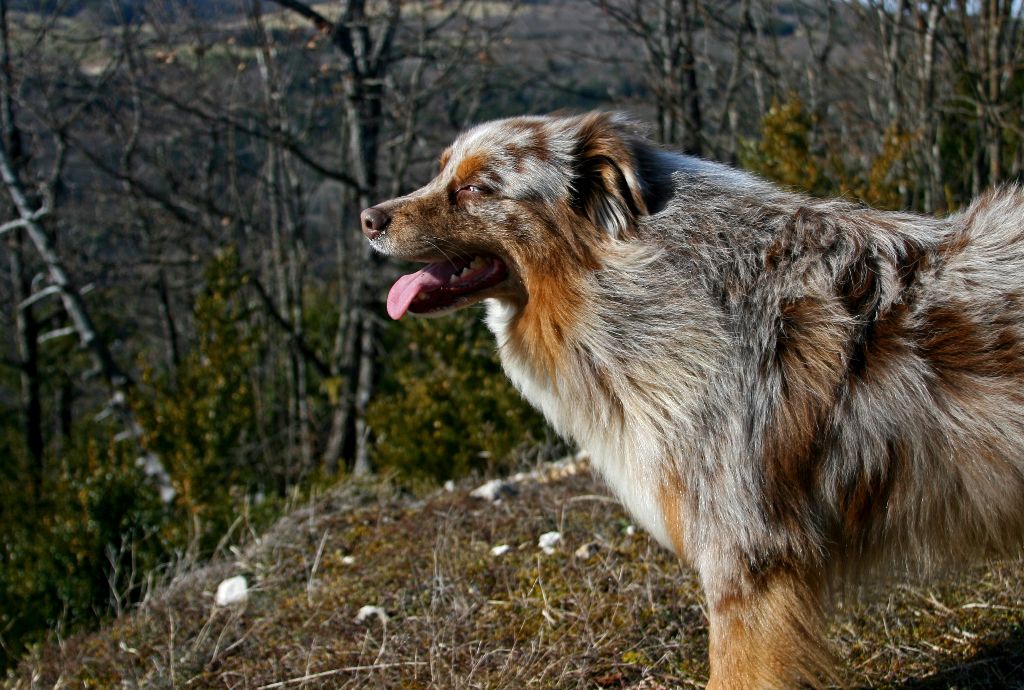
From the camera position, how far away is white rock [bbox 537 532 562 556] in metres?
4.93

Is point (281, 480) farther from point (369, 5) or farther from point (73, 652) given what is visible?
point (73, 652)

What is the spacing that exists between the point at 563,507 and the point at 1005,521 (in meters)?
2.69

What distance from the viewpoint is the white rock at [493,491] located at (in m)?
5.95

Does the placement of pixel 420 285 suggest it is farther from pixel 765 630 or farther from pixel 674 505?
pixel 765 630

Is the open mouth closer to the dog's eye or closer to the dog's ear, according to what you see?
the dog's eye

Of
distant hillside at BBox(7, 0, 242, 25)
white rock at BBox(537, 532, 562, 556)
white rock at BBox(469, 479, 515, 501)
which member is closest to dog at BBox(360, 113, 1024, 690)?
white rock at BBox(537, 532, 562, 556)

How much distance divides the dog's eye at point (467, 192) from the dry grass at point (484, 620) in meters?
1.83

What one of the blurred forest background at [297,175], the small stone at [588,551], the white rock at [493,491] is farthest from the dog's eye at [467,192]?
the blurred forest background at [297,175]

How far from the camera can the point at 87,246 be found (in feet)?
77.4

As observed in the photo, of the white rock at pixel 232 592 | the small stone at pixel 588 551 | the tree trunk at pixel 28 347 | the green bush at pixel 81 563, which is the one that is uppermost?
the small stone at pixel 588 551

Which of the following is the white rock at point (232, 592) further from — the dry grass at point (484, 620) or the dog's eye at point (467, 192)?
the dog's eye at point (467, 192)

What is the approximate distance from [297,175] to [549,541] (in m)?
18.0

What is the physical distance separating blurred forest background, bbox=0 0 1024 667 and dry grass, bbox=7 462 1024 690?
73 centimetres

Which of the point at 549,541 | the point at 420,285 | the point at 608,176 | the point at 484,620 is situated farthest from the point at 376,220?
the point at 549,541
